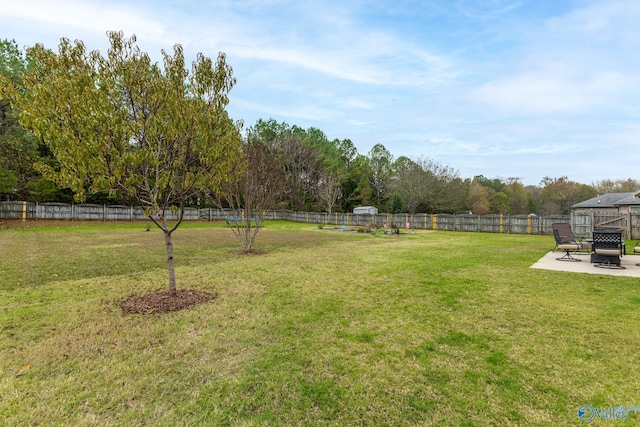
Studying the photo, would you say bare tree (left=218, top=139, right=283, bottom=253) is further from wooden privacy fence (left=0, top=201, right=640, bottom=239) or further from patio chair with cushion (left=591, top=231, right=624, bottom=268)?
patio chair with cushion (left=591, top=231, right=624, bottom=268)

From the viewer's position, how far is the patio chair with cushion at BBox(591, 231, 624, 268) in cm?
696

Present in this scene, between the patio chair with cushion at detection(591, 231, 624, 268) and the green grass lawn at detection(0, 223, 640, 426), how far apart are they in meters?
1.54

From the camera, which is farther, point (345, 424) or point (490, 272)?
point (490, 272)

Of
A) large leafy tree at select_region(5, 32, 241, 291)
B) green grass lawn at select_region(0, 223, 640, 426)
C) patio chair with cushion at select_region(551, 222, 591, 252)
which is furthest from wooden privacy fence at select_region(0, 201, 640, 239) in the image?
green grass lawn at select_region(0, 223, 640, 426)

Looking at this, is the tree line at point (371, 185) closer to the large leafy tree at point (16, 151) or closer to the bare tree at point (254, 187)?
the large leafy tree at point (16, 151)

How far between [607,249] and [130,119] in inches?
430

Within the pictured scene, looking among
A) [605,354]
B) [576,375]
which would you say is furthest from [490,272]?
[576,375]

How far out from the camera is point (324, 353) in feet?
9.38

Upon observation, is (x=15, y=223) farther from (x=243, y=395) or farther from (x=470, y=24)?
(x=470, y=24)

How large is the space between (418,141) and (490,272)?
1400 inches

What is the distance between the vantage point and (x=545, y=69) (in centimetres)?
1173

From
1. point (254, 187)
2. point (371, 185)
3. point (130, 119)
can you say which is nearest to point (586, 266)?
point (254, 187)

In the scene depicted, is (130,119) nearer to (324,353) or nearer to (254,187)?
(324,353)

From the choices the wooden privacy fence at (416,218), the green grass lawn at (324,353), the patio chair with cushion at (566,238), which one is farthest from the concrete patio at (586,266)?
the wooden privacy fence at (416,218)
